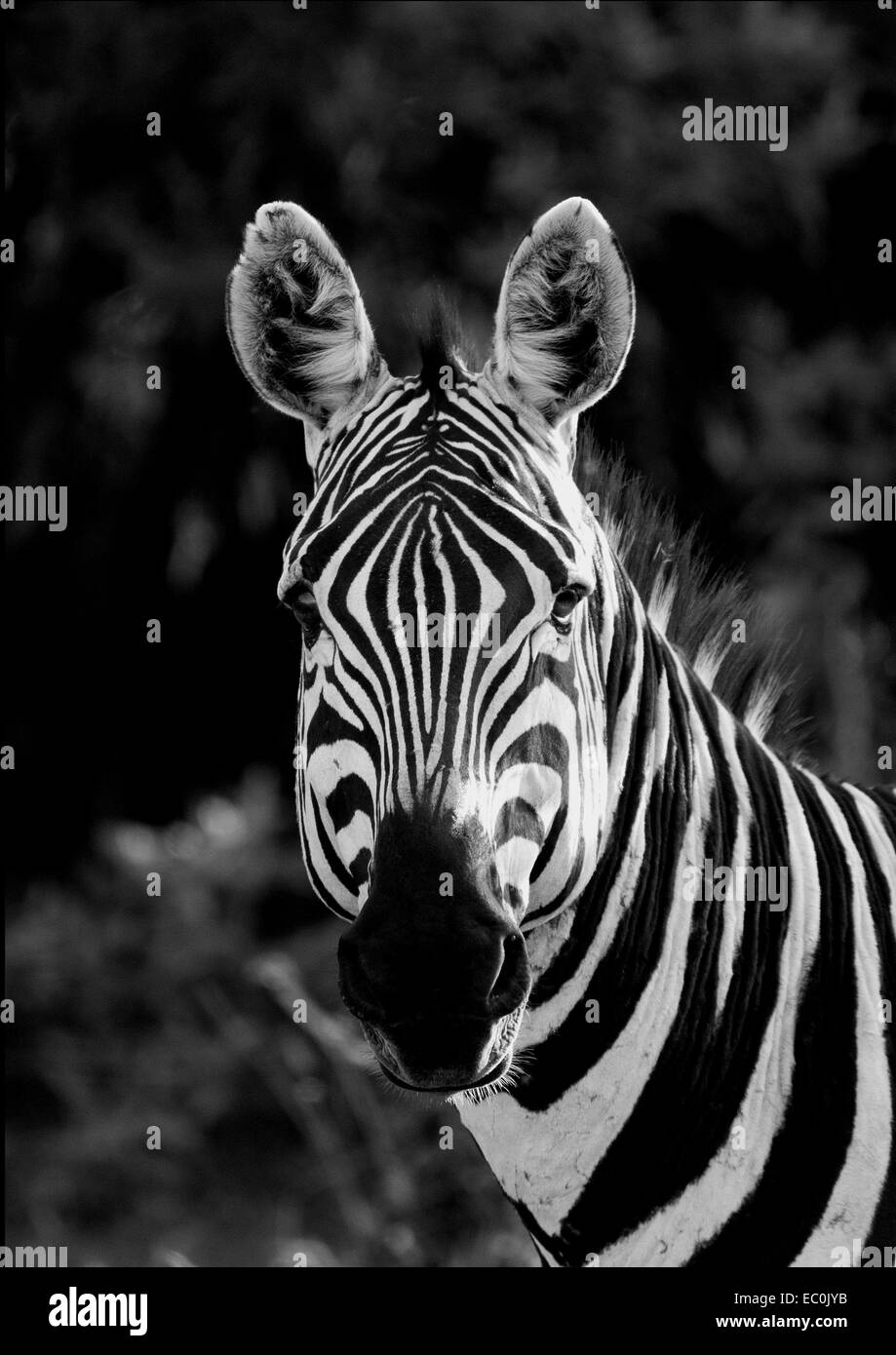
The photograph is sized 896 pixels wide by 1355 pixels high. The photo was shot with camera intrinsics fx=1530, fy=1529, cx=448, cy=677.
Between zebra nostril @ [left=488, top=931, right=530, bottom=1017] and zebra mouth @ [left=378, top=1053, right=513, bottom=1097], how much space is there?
125 mm

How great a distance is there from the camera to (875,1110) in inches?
116

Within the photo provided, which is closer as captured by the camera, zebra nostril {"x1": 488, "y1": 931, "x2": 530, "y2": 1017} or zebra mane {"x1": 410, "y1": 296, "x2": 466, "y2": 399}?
zebra nostril {"x1": 488, "y1": 931, "x2": 530, "y2": 1017}

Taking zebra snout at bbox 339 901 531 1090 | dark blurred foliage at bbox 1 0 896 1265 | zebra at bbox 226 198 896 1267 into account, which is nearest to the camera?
zebra snout at bbox 339 901 531 1090

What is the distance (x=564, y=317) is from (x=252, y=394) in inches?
287

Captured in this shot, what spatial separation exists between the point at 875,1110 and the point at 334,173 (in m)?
8.51

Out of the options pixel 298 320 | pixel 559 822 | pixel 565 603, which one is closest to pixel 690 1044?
pixel 559 822

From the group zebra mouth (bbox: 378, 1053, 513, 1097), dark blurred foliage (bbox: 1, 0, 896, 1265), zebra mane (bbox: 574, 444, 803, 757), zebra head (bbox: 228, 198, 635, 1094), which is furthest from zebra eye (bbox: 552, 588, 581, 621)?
dark blurred foliage (bbox: 1, 0, 896, 1265)

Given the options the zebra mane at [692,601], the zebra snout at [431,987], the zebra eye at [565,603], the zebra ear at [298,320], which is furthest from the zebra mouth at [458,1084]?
the zebra ear at [298,320]

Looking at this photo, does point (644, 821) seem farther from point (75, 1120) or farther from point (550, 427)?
point (75, 1120)

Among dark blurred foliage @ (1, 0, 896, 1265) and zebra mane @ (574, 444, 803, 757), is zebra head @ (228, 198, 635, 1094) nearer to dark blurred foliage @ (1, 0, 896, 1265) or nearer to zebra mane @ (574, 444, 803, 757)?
zebra mane @ (574, 444, 803, 757)

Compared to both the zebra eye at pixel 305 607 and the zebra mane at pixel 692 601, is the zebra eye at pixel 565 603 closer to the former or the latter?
the zebra eye at pixel 305 607

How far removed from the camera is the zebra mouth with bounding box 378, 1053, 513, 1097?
8.53 ft

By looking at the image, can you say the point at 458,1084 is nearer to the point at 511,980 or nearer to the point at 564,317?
the point at 511,980

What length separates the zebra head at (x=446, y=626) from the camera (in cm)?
259
